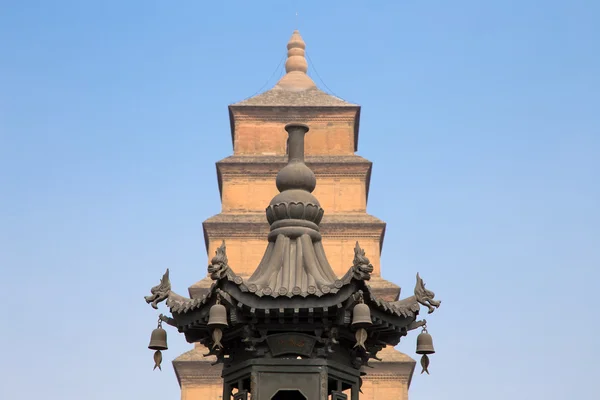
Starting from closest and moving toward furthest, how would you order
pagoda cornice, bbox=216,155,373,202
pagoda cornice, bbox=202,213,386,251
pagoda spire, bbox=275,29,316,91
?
pagoda cornice, bbox=202,213,386,251 → pagoda cornice, bbox=216,155,373,202 → pagoda spire, bbox=275,29,316,91

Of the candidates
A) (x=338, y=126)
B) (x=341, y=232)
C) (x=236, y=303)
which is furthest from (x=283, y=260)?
(x=338, y=126)

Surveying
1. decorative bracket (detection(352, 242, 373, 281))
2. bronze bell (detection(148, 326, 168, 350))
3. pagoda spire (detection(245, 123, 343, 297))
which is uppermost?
pagoda spire (detection(245, 123, 343, 297))

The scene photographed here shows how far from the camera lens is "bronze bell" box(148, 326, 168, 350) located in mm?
13844

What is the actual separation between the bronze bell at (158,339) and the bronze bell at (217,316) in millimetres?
1151

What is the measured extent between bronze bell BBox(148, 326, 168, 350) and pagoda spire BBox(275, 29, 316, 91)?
131ft

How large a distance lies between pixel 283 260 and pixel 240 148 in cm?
3810

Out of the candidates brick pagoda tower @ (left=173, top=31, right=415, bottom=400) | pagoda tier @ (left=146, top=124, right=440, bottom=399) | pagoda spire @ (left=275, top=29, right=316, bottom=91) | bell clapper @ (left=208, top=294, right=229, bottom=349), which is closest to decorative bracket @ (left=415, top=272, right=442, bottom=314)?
pagoda tier @ (left=146, top=124, right=440, bottom=399)

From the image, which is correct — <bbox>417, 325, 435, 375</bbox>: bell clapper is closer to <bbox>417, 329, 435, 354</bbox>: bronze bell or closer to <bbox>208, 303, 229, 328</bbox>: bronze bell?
<bbox>417, 329, 435, 354</bbox>: bronze bell

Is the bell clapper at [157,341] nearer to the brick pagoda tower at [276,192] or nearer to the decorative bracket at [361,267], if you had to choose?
the decorative bracket at [361,267]

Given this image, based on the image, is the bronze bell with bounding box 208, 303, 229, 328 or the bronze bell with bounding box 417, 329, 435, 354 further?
the bronze bell with bounding box 417, 329, 435, 354

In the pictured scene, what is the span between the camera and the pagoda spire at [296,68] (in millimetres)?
53781

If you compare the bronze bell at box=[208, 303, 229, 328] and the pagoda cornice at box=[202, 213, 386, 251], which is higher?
the pagoda cornice at box=[202, 213, 386, 251]

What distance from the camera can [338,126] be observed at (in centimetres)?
5159

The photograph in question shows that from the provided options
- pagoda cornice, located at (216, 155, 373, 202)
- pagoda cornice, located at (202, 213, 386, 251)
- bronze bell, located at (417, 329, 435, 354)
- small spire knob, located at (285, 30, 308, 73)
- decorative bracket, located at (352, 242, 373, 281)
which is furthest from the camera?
small spire knob, located at (285, 30, 308, 73)
